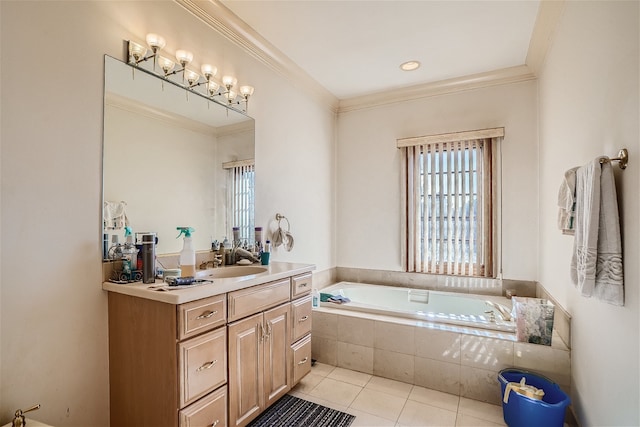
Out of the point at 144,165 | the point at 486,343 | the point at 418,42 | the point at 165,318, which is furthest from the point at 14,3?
the point at 486,343

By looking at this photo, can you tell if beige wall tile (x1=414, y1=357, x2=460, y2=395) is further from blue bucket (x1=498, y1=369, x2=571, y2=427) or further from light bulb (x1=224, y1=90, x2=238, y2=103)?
light bulb (x1=224, y1=90, x2=238, y2=103)

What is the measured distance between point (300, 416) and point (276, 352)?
428 millimetres

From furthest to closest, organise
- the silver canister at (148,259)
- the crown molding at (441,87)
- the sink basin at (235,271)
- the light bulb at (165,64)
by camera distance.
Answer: the crown molding at (441,87)
the sink basin at (235,271)
the light bulb at (165,64)
the silver canister at (148,259)

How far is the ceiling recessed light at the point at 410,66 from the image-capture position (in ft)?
9.59

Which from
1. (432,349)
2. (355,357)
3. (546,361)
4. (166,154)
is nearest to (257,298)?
(166,154)

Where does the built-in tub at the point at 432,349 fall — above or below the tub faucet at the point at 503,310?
below

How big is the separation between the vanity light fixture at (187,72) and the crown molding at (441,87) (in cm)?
164

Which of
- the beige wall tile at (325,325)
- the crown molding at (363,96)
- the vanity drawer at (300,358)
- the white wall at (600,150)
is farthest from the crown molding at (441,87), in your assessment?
the vanity drawer at (300,358)

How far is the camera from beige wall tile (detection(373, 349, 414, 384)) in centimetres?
244

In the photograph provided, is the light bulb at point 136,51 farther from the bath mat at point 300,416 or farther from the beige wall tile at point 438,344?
the beige wall tile at point 438,344

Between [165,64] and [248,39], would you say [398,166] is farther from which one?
[165,64]

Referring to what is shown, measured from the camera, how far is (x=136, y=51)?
1717 mm

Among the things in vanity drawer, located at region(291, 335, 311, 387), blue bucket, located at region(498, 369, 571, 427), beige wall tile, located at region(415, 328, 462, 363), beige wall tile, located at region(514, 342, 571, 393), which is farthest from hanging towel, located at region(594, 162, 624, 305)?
vanity drawer, located at region(291, 335, 311, 387)

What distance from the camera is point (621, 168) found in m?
1.29
